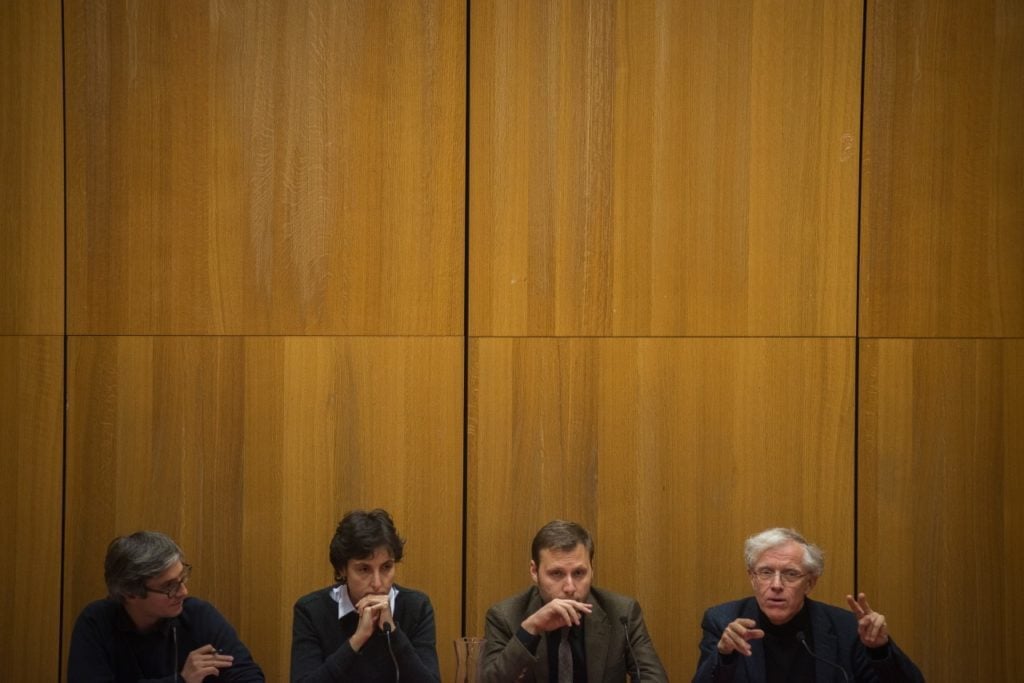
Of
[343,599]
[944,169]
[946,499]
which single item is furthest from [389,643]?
[944,169]

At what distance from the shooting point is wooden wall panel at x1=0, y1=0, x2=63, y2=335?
160 inches

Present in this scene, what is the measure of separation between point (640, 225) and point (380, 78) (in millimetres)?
1042

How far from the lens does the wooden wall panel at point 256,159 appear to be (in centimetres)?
407

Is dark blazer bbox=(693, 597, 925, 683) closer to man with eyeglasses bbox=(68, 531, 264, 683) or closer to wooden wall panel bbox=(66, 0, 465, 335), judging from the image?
man with eyeglasses bbox=(68, 531, 264, 683)

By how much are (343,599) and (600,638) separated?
0.78m

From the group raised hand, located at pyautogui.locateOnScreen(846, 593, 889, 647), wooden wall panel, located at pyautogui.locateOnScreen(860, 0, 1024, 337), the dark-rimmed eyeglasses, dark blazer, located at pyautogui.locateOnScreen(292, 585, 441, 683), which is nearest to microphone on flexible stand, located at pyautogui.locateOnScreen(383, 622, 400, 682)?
dark blazer, located at pyautogui.locateOnScreen(292, 585, 441, 683)

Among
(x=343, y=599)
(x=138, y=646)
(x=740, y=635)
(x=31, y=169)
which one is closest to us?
(x=740, y=635)

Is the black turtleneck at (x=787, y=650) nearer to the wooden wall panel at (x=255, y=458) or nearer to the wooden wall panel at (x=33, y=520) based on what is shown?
the wooden wall panel at (x=255, y=458)

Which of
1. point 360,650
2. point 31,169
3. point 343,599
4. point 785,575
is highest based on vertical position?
point 31,169

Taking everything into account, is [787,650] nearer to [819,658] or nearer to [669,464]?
[819,658]

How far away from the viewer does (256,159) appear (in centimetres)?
409

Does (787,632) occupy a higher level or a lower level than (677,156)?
lower

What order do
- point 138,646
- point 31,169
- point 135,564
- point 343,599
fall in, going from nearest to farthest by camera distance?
1. point 135,564
2. point 138,646
3. point 343,599
4. point 31,169

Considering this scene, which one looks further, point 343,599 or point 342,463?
point 342,463
